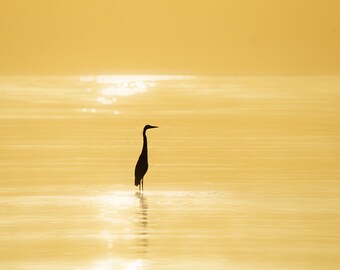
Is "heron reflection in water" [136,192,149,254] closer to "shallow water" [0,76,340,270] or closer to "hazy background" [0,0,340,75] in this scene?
"shallow water" [0,76,340,270]

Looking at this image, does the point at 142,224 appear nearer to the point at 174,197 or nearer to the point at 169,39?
the point at 174,197

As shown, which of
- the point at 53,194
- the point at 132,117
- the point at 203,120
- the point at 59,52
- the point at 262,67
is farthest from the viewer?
the point at 59,52

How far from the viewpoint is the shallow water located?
13250mm

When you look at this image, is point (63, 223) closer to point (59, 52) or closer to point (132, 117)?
point (132, 117)

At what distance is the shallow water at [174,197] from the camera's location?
1325 cm

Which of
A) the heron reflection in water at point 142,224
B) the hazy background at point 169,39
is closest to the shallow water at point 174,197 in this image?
the heron reflection in water at point 142,224

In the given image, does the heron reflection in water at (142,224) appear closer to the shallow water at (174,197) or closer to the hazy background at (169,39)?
the shallow water at (174,197)

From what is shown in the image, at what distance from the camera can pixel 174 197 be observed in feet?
55.6

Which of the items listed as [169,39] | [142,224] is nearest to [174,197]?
[142,224]

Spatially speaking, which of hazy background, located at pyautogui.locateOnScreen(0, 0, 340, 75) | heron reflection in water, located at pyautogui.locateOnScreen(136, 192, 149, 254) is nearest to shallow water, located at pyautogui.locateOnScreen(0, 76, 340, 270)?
heron reflection in water, located at pyautogui.locateOnScreen(136, 192, 149, 254)

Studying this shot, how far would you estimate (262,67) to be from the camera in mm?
123250

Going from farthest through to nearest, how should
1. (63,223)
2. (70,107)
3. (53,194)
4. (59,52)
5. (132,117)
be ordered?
(59,52)
(70,107)
(132,117)
(53,194)
(63,223)

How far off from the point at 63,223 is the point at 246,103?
27306 millimetres

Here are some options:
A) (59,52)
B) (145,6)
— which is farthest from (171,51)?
(145,6)
